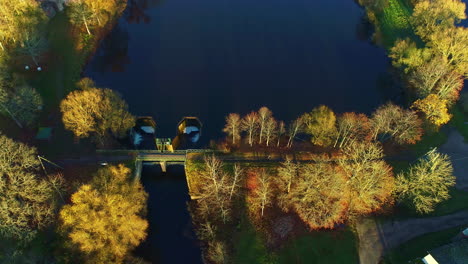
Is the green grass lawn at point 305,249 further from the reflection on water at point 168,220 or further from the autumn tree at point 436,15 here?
the autumn tree at point 436,15

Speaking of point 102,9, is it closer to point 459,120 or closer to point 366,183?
point 366,183

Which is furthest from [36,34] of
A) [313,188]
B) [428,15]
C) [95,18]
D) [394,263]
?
[428,15]

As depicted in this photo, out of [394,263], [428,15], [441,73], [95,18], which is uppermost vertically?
[428,15]

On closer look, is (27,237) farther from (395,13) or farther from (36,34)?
(395,13)

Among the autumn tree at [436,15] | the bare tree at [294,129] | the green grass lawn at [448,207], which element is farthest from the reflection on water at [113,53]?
the autumn tree at [436,15]

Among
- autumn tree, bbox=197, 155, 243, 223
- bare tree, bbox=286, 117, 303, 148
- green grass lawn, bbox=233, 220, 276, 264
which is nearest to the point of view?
green grass lawn, bbox=233, 220, 276, 264

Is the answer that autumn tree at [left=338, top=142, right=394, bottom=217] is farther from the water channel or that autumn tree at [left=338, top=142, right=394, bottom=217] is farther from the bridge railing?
the bridge railing

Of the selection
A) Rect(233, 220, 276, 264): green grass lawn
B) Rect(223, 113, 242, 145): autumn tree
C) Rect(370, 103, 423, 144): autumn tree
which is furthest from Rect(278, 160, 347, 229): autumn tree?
Rect(370, 103, 423, 144): autumn tree
